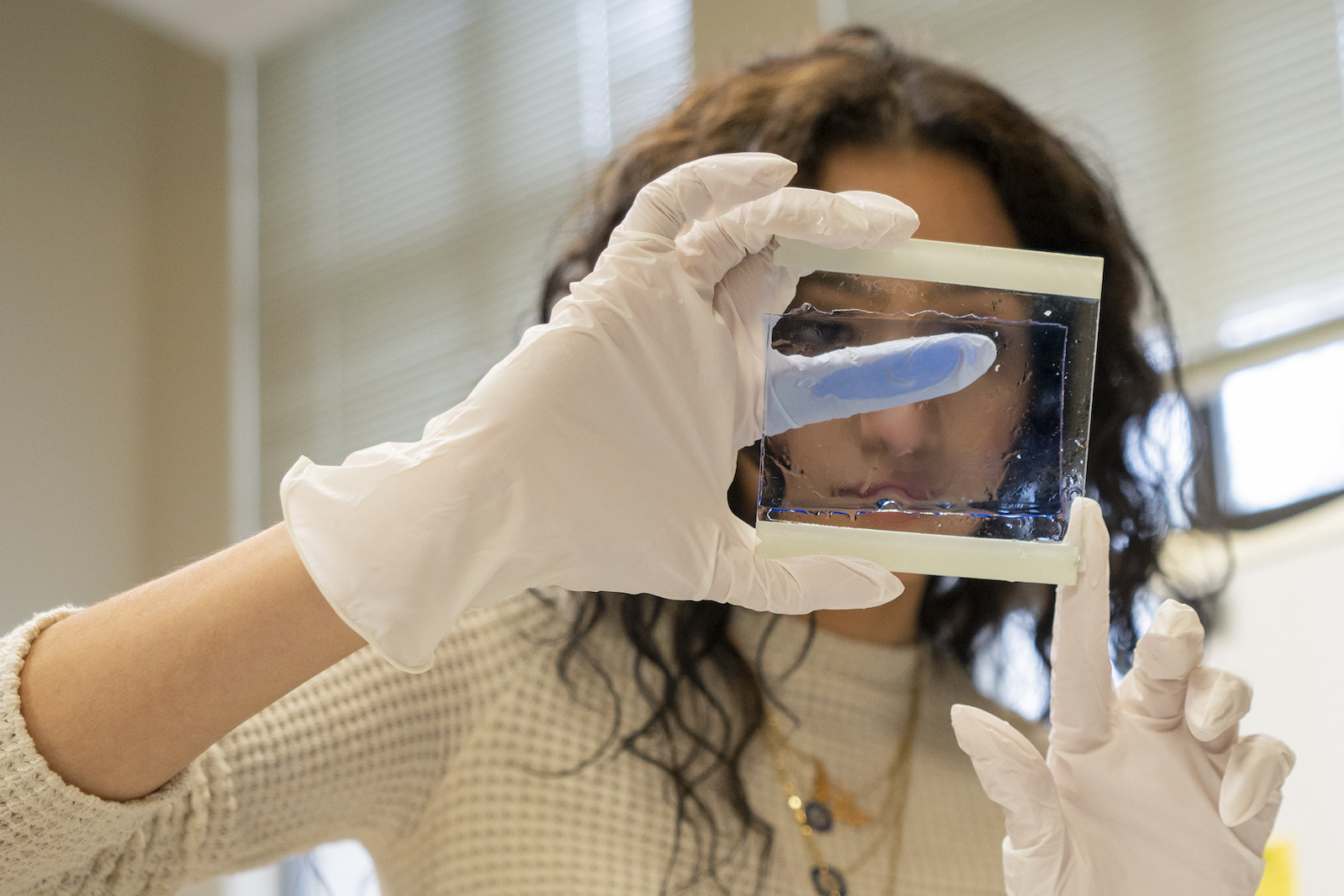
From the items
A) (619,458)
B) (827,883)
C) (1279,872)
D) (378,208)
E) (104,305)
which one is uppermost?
(378,208)

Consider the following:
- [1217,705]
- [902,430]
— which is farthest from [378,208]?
[1217,705]

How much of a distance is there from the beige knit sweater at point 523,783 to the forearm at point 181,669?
4.0 inches

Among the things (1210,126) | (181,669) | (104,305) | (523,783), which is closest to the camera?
(181,669)

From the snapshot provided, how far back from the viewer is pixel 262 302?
8.70 feet

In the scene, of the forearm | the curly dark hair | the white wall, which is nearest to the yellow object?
the curly dark hair

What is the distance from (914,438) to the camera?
73cm

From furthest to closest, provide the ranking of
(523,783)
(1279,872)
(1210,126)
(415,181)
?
(415,181) < (1210,126) < (1279,872) < (523,783)

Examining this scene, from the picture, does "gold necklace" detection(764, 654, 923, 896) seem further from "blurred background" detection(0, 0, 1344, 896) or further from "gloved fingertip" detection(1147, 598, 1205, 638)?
"blurred background" detection(0, 0, 1344, 896)

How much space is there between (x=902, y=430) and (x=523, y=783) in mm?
499

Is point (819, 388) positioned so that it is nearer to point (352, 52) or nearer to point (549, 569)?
point (549, 569)

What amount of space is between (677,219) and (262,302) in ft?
7.00

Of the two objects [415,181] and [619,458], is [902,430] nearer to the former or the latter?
[619,458]

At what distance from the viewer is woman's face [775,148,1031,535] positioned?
28.6 inches

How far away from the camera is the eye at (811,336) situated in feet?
2.39
